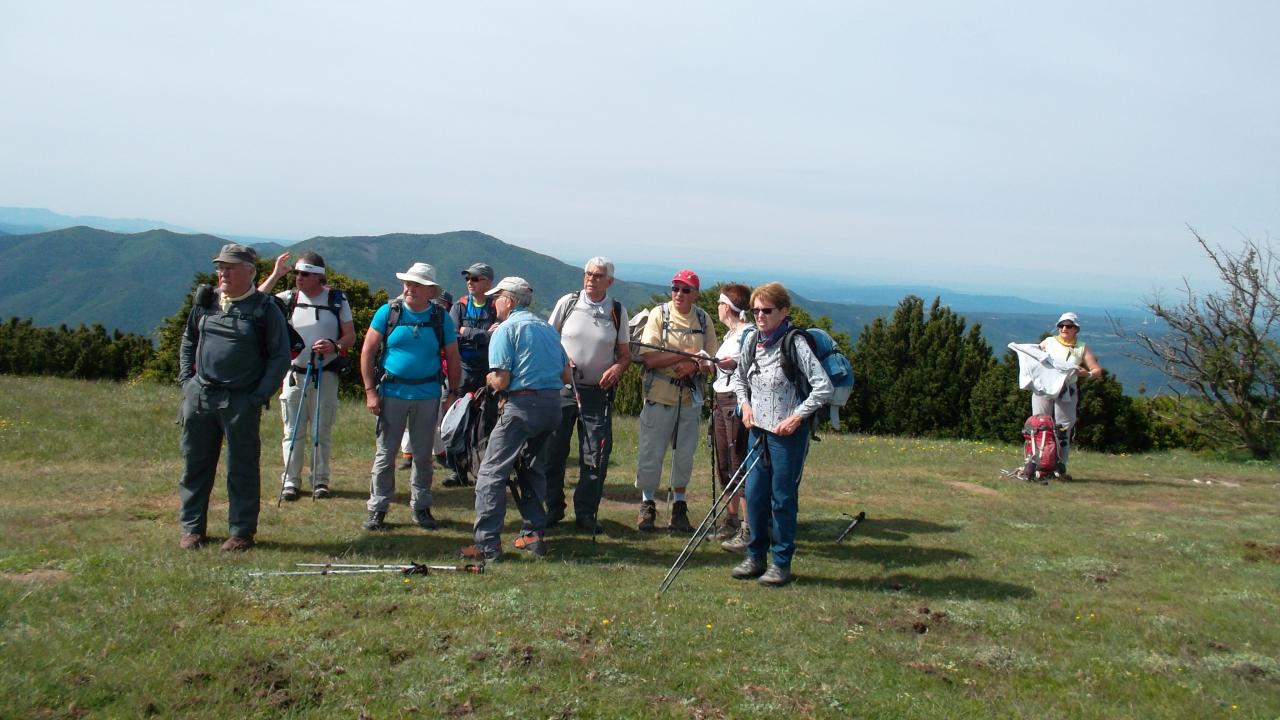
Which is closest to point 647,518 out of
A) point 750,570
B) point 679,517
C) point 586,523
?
point 679,517

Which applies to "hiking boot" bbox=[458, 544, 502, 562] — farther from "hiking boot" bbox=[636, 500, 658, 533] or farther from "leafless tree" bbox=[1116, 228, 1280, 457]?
"leafless tree" bbox=[1116, 228, 1280, 457]

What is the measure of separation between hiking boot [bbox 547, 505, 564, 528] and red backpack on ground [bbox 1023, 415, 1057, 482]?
7493 millimetres

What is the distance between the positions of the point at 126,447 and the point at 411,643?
8802mm

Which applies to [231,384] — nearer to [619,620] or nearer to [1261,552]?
[619,620]

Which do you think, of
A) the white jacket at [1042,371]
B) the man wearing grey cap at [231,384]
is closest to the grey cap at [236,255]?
the man wearing grey cap at [231,384]

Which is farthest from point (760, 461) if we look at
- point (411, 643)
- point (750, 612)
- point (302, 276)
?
point (302, 276)

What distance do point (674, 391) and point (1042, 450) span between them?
6.94 m

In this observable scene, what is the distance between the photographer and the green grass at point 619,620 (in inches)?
193

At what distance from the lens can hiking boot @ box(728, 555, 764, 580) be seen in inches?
293

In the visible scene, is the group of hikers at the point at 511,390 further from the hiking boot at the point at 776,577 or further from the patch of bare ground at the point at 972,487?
the patch of bare ground at the point at 972,487

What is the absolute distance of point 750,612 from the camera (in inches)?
253

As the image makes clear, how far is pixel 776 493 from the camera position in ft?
23.7

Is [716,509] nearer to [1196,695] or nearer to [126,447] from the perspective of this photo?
[1196,695]

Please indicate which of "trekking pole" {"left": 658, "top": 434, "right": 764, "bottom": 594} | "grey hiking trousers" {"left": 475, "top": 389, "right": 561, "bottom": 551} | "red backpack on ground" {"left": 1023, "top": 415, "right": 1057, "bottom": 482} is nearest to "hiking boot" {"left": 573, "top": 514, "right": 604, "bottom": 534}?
"trekking pole" {"left": 658, "top": 434, "right": 764, "bottom": 594}
